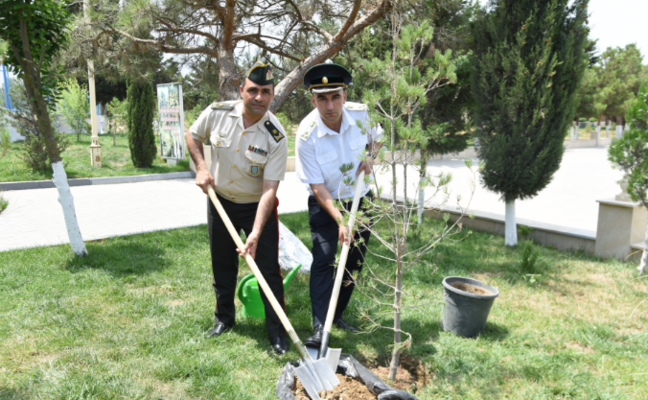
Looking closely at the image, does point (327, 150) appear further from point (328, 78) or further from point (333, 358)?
point (333, 358)

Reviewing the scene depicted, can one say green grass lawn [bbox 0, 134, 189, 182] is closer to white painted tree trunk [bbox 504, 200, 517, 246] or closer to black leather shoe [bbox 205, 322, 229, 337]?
black leather shoe [bbox 205, 322, 229, 337]

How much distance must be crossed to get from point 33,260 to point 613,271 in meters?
6.45

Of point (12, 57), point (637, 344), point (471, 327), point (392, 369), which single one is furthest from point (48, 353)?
point (637, 344)

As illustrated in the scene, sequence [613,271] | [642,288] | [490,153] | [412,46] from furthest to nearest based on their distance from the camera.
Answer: [490,153] → [613,271] → [642,288] → [412,46]

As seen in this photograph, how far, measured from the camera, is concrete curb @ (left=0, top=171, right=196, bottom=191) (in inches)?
415

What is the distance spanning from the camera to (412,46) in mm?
2467

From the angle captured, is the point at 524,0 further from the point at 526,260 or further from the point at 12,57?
the point at 12,57

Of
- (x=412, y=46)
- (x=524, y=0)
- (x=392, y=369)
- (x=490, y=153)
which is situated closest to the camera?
(x=412, y=46)

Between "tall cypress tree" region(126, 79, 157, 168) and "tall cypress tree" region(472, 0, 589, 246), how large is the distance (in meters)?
10.9

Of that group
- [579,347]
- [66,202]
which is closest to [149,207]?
[66,202]

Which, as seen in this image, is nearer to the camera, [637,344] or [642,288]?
[637,344]

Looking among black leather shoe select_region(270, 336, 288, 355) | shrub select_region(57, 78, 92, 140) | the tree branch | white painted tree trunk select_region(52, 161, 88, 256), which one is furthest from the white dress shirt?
shrub select_region(57, 78, 92, 140)

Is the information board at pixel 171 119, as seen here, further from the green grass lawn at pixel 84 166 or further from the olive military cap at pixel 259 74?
the olive military cap at pixel 259 74

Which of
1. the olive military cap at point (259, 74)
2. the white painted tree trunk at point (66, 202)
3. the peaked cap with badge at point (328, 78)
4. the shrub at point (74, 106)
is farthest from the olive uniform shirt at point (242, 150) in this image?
the shrub at point (74, 106)
